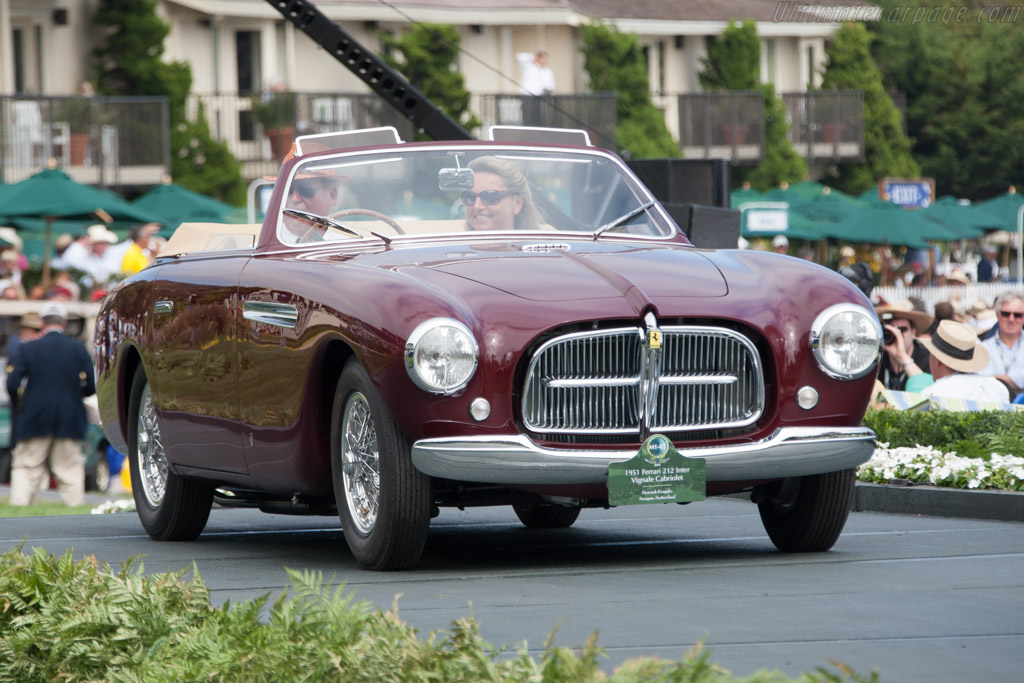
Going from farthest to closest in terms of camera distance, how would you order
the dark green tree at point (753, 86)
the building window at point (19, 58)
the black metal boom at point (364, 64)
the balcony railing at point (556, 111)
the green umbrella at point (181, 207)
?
the dark green tree at point (753, 86)
the balcony railing at point (556, 111)
the building window at point (19, 58)
the green umbrella at point (181, 207)
the black metal boom at point (364, 64)

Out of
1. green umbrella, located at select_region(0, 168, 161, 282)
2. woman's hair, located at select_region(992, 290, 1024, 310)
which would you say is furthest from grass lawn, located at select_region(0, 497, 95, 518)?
green umbrella, located at select_region(0, 168, 161, 282)

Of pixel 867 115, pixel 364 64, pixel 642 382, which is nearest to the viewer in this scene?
pixel 642 382

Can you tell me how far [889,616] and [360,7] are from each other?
36.3m

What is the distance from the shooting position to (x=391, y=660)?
4.18 m

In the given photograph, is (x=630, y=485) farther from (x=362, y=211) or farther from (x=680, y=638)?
(x=362, y=211)

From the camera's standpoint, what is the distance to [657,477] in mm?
6660

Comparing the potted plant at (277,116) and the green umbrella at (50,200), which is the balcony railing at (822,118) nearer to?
the potted plant at (277,116)

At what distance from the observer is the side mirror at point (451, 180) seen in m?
8.26

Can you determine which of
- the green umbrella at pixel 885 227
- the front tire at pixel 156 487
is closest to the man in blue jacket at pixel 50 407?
the front tire at pixel 156 487

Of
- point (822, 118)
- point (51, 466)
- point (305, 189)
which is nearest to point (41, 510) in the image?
point (51, 466)

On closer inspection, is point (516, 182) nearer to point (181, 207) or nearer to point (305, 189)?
point (305, 189)

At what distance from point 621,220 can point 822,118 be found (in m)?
45.7

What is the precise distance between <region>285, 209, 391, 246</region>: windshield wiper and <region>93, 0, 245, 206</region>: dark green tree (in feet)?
87.2

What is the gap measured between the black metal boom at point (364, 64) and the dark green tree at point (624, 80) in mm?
26206
